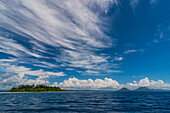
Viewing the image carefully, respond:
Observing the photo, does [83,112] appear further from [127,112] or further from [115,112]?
[127,112]

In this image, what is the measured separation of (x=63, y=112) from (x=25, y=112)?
33.8 feet

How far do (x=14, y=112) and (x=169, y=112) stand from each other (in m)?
45.3

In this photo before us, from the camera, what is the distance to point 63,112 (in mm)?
30297

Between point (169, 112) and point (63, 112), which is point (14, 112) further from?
point (169, 112)

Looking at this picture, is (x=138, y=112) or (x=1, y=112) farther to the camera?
(x=138, y=112)

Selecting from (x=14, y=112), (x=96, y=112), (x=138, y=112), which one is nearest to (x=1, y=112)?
(x=14, y=112)

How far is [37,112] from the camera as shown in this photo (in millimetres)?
29203

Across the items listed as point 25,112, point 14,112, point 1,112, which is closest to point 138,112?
point 25,112

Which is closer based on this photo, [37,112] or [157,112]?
[37,112]

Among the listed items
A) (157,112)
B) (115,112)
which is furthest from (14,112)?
(157,112)

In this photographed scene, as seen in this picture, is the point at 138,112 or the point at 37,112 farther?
the point at 138,112

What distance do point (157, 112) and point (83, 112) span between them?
883 inches

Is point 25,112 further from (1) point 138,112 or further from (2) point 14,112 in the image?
(1) point 138,112

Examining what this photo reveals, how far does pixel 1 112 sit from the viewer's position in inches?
1128
